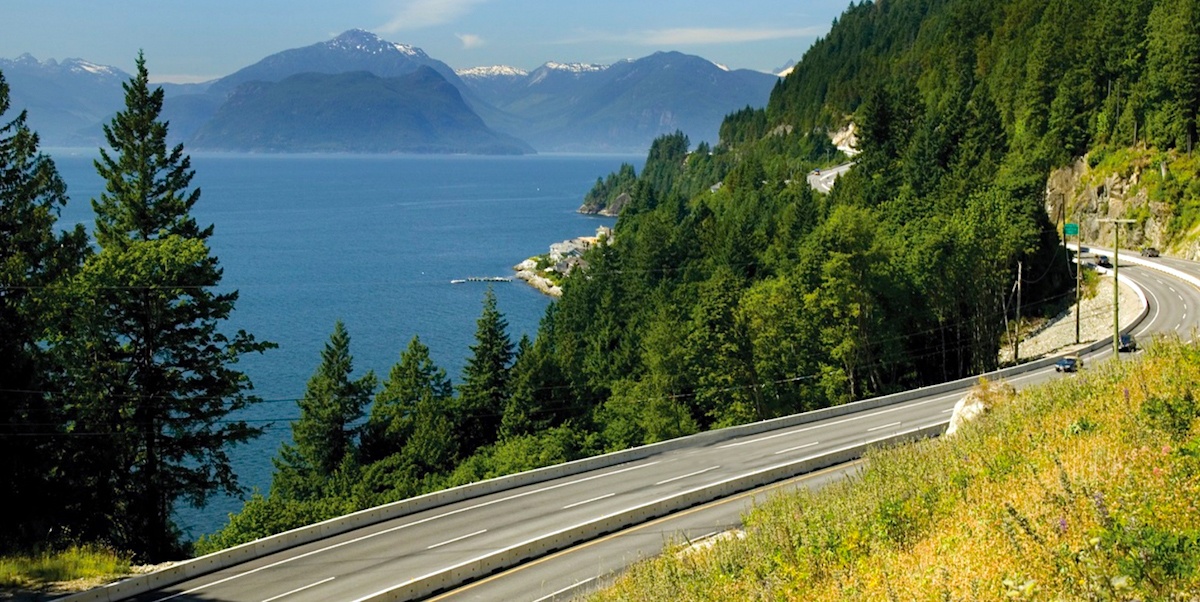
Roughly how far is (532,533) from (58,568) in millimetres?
9982

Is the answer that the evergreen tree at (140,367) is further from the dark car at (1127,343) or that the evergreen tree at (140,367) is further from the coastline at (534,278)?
the coastline at (534,278)

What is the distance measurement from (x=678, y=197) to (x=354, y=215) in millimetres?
87700

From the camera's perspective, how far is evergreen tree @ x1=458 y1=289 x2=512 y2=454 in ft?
155

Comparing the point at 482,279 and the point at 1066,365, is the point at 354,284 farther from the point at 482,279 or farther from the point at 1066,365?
the point at 1066,365

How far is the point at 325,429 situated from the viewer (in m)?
43.4

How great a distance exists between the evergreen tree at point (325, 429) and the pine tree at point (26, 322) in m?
17.6

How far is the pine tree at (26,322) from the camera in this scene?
2175 cm

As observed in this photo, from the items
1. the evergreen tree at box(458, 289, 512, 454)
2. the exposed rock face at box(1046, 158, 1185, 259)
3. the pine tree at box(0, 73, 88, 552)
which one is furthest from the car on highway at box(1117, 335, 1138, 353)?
the pine tree at box(0, 73, 88, 552)

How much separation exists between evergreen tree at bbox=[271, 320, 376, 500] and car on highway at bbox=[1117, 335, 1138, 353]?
34.3 meters

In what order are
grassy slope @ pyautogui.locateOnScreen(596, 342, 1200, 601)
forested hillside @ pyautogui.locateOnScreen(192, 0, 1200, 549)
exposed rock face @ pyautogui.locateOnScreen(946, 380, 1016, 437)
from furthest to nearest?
forested hillside @ pyautogui.locateOnScreen(192, 0, 1200, 549) < exposed rock face @ pyautogui.locateOnScreen(946, 380, 1016, 437) < grassy slope @ pyautogui.locateOnScreen(596, 342, 1200, 601)

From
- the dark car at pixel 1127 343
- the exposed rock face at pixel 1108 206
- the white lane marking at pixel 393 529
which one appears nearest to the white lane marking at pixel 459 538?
the white lane marking at pixel 393 529

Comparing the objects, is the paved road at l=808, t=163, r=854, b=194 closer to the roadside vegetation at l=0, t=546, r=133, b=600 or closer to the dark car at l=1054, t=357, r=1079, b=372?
the dark car at l=1054, t=357, r=1079, b=372

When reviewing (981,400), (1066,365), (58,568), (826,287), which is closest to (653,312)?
(826,287)

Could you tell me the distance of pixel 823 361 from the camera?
4253cm
